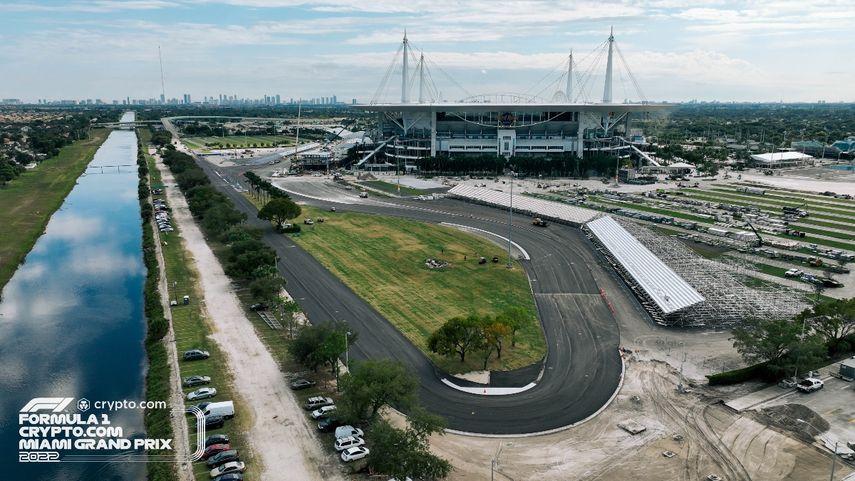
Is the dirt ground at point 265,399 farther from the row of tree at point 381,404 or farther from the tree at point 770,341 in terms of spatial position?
the tree at point 770,341

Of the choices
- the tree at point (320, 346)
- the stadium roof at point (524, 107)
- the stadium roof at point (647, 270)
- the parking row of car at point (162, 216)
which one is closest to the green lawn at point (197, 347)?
the tree at point (320, 346)

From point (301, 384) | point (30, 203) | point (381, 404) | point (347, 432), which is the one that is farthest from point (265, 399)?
point (30, 203)

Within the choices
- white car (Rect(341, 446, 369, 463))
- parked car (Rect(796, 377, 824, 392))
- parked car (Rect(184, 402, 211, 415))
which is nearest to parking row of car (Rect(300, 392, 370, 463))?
white car (Rect(341, 446, 369, 463))

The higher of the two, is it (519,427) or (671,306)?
(671,306)

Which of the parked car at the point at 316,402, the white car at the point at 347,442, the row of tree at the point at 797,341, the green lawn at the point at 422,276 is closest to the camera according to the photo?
the white car at the point at 347,442

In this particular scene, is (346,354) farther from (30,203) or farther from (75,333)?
(30,203)

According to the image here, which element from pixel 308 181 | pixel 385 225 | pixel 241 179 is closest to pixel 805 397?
pixel 385 225

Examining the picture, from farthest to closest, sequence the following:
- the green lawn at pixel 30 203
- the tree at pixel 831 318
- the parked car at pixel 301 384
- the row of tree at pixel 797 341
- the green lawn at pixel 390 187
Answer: the green lawn at pixel 390 187
the green lawn at pixel 30 203
the tree at pixel 831 318
the row of tree at pixel 797 341
the parked car at pixel 301 384

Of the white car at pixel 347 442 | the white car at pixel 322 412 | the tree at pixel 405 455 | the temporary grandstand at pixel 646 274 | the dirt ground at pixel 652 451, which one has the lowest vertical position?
the dirt ground at pixel 652 451

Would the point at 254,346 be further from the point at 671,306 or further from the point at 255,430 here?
the point at 671,306
